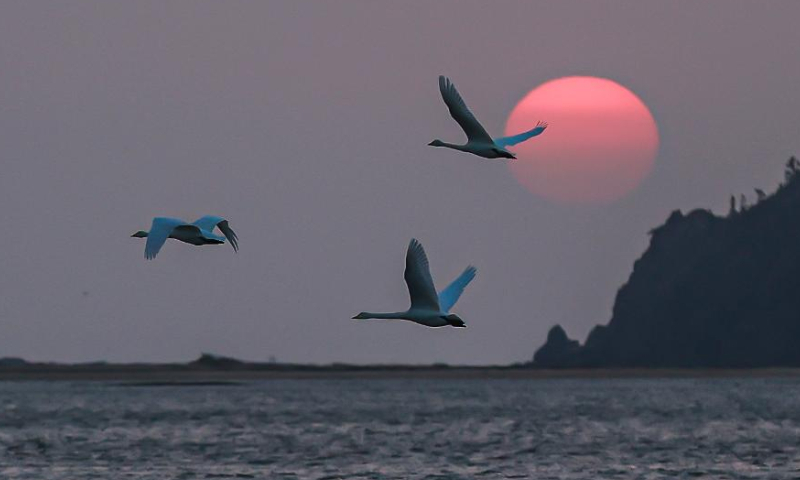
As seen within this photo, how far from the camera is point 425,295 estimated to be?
49.6m

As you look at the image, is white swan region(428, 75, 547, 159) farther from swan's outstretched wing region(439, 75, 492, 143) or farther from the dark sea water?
the dark sea water

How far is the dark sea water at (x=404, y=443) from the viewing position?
315ft

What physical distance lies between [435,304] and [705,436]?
255ft

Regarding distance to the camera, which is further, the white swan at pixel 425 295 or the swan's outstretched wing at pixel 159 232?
the swan's outstretched wing at pixel 159 232

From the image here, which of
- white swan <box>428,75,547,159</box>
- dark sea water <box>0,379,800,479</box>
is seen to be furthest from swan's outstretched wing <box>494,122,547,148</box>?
dark sea water <box>0,379,800,479</box>

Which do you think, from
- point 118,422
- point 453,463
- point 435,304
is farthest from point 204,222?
point 118,422

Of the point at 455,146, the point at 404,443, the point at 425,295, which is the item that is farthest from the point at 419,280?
the point at 404,443

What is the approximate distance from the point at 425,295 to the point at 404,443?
68.9 m

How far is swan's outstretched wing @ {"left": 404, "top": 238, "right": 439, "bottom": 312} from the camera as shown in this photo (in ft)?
155

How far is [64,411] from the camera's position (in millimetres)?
178625

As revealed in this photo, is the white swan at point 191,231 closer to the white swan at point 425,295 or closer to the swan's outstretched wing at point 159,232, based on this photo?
the swan's outstretched wing at point 159,232

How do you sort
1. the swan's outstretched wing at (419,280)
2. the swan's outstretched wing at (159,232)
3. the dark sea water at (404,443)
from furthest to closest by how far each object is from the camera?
the dark sea water at (404,443), the swan's outstretched wing at (159,232), the swan's outstretched wing at (419,280)

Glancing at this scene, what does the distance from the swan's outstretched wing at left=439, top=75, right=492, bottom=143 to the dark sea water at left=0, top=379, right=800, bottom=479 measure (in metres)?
40.4

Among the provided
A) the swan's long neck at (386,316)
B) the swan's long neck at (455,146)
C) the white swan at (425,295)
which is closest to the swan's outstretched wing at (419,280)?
the white swan at (425,295)
